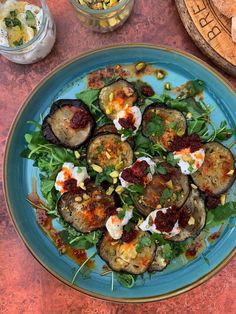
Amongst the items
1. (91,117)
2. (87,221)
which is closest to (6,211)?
(87,221)

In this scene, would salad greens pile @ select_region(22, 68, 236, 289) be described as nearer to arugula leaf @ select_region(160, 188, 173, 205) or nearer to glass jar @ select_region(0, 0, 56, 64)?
arugula leaf @ select_region(160, 188, 173, 205)

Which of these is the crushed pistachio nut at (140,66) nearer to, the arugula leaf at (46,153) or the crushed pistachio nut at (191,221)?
the arugula leaf at (46,153)

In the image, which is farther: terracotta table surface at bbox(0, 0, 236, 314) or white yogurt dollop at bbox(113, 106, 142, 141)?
terracotta table surface at bbox(0, 0, 236, 314)

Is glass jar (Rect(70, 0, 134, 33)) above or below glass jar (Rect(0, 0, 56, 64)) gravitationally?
above

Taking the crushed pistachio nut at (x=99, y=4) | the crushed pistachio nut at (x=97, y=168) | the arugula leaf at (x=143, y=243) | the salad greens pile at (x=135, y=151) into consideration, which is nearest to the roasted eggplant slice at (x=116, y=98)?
the salad greens pile at (x=135, y=151)

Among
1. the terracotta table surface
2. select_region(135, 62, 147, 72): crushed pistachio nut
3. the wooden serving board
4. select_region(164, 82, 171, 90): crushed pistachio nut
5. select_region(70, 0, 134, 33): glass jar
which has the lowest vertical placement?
the terracotta table surface

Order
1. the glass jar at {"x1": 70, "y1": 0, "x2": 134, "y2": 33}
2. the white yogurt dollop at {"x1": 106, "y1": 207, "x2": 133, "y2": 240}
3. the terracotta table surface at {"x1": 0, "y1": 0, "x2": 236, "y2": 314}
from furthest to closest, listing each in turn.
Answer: the terracotta table surface at {"x1": 0, "y1": 0, "x2": 236, "y2": 314} < the glass jar at {"x1": 70, "y1": 0, "x2": 134, "y2": 33} < the white yogurt dollop at {"x1": 106, "y1": 207, "x2": 133, "y2": 240}

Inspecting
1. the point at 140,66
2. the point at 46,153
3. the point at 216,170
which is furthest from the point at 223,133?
the point at 46,153

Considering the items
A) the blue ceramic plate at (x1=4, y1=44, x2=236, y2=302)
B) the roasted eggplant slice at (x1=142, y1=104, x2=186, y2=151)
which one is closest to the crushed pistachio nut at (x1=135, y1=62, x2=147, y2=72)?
the blue ceramic plate at (x1=4, y1=44, x2=236, y2=302)

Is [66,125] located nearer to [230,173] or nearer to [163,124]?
[163,124]
